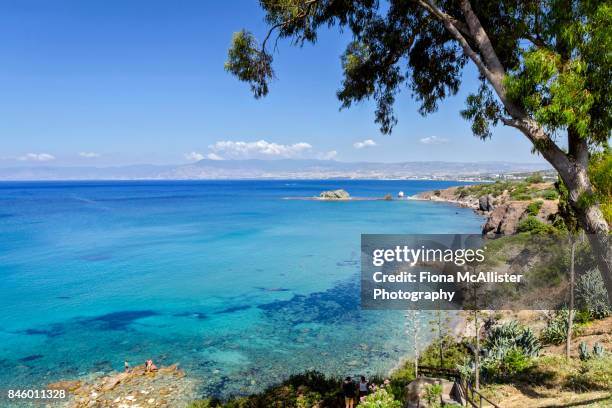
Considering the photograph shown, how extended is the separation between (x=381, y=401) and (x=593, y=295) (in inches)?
382

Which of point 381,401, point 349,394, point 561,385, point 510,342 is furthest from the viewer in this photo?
point 510,342

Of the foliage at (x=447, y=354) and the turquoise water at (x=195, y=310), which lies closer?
the foliage at (x=447, y=354)

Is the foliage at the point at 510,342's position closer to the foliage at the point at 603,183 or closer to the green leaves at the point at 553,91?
the foliage at the point at 603,183

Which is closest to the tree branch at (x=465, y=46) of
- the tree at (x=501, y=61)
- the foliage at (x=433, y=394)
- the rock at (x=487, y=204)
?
the tree at (x=501, y=61)

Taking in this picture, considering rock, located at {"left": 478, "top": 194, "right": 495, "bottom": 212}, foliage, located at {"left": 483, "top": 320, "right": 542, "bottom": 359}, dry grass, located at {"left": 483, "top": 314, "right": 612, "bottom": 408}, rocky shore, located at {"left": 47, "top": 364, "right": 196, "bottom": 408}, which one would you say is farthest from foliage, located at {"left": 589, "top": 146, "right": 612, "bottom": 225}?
rock, located at {"left": 478, "top": 194, "right": 495, "bottom": 212}

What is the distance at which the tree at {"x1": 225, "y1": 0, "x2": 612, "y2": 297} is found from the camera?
479 cm

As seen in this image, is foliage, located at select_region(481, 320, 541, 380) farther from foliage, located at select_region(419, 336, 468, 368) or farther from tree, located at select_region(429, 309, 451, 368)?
tree, located at select_region(429, 309, 451, 368)

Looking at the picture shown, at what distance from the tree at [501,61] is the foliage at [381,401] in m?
5.92

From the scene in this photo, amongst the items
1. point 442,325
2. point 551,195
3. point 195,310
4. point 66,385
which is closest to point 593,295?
point 442,325

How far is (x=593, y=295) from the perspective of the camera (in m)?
13.7

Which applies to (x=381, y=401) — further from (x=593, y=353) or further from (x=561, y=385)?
(x=593, y=353)

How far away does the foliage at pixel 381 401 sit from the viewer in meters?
9.10

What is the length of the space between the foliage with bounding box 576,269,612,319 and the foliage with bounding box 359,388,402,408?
8.95m

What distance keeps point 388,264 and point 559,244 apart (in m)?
16.8
